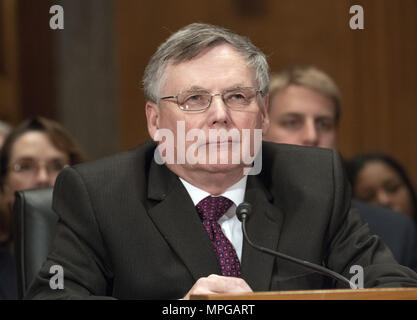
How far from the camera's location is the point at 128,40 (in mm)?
5406

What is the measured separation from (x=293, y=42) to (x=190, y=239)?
11.2 feet

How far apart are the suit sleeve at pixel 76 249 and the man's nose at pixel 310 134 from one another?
165cm

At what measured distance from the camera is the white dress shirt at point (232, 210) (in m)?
2.39

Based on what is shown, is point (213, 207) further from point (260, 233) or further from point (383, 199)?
point (383, 199)

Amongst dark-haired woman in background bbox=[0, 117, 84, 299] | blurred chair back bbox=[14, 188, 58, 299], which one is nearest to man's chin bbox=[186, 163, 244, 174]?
blurred chair back bbox=[14, 188, 58, 299]

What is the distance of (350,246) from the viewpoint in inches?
93.8

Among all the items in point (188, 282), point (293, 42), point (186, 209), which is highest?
point (293, 42)

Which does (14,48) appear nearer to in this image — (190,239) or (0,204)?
(0,204)

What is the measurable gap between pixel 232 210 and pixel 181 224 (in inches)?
7.0

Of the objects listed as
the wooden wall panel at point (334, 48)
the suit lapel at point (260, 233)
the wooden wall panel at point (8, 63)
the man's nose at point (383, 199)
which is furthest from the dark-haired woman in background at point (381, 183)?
the wooden wall panel at point (8, 63)

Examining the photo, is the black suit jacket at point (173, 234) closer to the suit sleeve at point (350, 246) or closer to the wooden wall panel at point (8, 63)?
the suit sleeve at point (350, 246)

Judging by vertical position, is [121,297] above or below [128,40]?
below

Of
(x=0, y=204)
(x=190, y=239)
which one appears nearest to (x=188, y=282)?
(x=190, y=239)

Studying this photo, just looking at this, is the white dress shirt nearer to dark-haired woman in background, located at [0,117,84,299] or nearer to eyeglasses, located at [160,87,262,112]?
eyeglasses, located at [160,87,262,112]
